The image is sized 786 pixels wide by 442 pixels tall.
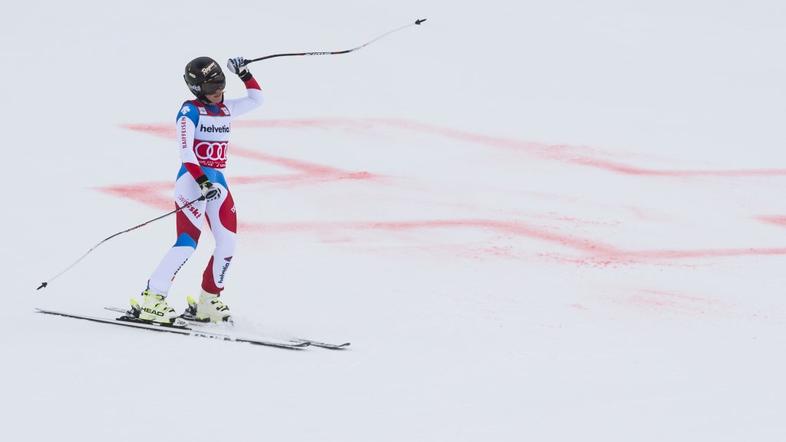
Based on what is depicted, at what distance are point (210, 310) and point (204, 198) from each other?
895 mm

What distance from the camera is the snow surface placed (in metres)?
7.99

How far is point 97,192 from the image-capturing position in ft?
44.4

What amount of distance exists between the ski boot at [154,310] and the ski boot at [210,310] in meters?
0.27

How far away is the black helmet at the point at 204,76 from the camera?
31.5 ft

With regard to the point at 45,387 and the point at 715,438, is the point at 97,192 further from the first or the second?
the point at 715,438

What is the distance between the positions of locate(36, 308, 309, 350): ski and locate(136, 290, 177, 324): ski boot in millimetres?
42

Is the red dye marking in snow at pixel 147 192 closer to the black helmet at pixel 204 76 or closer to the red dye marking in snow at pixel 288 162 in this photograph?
the red dye marking in snow at pixel 288 162

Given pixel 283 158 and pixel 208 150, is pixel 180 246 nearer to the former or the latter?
pixel 208 150

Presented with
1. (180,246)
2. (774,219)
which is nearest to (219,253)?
(180,246)

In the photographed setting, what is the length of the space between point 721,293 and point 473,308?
7.10 feet

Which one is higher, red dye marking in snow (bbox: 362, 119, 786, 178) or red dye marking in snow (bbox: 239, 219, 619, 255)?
red dye marking in snow (bbox: 362, 119, 786, 178)

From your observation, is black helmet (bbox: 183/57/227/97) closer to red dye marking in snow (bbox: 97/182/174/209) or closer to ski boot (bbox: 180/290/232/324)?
ski boot (bbox: 180/290/232/324)

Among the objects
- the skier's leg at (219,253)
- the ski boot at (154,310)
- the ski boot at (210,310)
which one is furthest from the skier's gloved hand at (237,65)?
the ski boot at (154,310)

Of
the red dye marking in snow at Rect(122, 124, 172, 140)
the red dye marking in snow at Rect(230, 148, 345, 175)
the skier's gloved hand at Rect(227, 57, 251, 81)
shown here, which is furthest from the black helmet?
the red dye marking in snow at Rect(122, 124, 172, 140)
